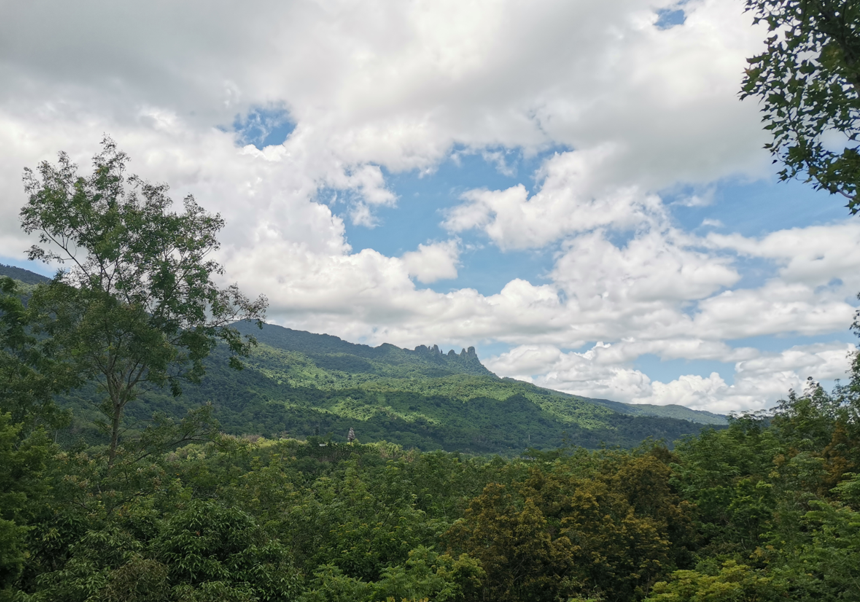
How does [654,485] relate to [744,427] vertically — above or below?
below

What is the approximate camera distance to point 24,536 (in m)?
12.6

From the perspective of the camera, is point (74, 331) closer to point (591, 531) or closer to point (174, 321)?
point (174, 321)

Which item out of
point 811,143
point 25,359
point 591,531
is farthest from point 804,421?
point 25,359

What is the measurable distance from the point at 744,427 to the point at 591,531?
55.4 ft

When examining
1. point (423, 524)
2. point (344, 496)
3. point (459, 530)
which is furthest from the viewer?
point (344, 496)

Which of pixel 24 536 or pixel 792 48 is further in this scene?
pixel 24 536

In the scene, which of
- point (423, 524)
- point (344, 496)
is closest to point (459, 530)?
point (423, 524)

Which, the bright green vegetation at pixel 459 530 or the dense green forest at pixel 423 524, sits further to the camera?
the dense green forest at pixel 423 524

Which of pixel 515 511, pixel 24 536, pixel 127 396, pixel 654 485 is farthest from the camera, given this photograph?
pixel 127 396

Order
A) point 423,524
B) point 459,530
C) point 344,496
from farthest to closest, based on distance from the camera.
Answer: point 344,496 → point 423,524 → point 459,530

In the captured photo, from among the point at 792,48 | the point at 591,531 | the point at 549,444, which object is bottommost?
the point at 549,444

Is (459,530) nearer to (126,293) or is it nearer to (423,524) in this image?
(423,524)

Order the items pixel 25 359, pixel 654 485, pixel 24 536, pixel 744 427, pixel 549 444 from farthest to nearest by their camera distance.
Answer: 1. pixel 549 444
2. pixel 744 427
3. pixel 25 359
4. pixel 654 485
5. pixel 24 536

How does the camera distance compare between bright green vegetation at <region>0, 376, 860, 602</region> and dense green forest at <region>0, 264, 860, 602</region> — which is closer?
bright green vegetation at <region>0, 376, 860, 602</region>
